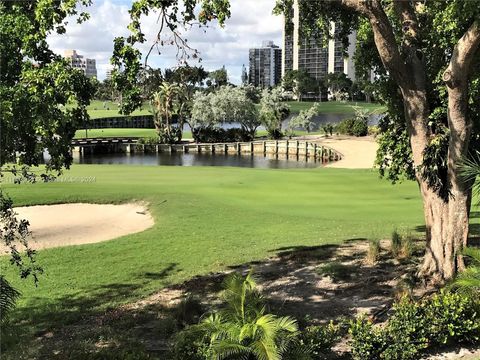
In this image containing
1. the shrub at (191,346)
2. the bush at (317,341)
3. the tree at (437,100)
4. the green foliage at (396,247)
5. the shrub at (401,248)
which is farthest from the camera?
the green foliage at (396,247)

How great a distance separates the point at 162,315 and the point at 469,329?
17.6 ft

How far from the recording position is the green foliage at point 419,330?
729 cm

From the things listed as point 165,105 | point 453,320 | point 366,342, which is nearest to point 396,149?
point 453,320

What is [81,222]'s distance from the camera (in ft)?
67.9

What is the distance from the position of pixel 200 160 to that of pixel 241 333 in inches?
2349

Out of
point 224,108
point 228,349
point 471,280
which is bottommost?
point 228,349

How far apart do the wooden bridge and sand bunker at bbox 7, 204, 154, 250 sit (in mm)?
43470

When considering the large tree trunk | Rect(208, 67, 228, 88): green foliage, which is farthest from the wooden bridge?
Rect(208, 67, 228, 88): green foliage

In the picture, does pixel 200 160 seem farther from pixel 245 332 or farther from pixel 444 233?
pixel 245 332

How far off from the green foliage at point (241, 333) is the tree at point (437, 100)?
15.0 feet

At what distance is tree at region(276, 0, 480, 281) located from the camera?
9328 millimetres

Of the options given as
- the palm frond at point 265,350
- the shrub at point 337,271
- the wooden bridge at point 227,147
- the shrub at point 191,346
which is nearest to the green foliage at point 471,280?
the palm frond at point 265,350

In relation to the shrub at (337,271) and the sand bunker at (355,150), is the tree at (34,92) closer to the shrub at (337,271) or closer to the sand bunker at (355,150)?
the shrub at (337,271)

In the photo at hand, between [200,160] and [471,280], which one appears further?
[200,160]
